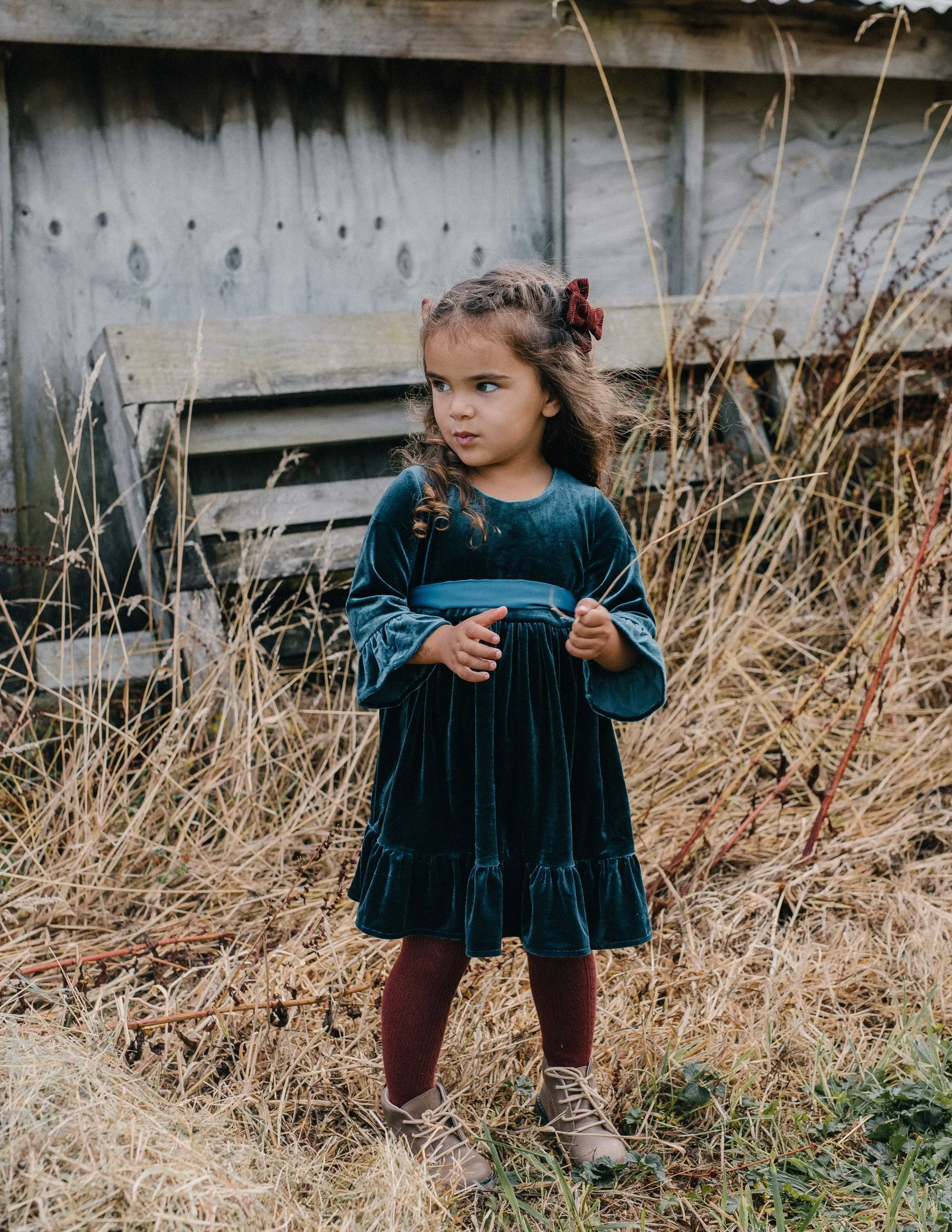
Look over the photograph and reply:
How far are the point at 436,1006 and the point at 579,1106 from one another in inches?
12.7

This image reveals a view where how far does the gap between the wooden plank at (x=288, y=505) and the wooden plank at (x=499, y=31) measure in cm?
130

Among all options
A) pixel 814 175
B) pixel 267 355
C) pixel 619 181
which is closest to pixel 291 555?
pixel 267 355

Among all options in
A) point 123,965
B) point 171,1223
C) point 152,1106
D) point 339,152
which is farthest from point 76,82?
point 171,1223

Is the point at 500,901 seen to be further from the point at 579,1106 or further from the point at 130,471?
the point at 130,471

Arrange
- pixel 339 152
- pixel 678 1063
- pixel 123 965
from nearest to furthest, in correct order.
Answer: pixel 678 1063, pixel 123 965, pixel 339 152

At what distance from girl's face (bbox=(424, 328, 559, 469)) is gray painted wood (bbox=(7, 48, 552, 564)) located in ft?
4.68

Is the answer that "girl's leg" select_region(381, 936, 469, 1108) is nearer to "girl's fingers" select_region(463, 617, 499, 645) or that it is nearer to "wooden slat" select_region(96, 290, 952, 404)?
"girl's fingers" select_region(463, 617, 499, 645)

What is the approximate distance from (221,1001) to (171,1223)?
0.90 meters

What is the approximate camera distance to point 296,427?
3363 mm

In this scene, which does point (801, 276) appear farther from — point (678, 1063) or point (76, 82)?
point (678, 1063)

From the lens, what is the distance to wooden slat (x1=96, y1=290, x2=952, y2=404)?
3.06 metres

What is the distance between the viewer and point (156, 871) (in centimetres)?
274

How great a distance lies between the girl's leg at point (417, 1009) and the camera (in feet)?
6.36

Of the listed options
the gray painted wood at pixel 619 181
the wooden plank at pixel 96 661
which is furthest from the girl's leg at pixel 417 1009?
the gray painted wood at pixel 619 181
